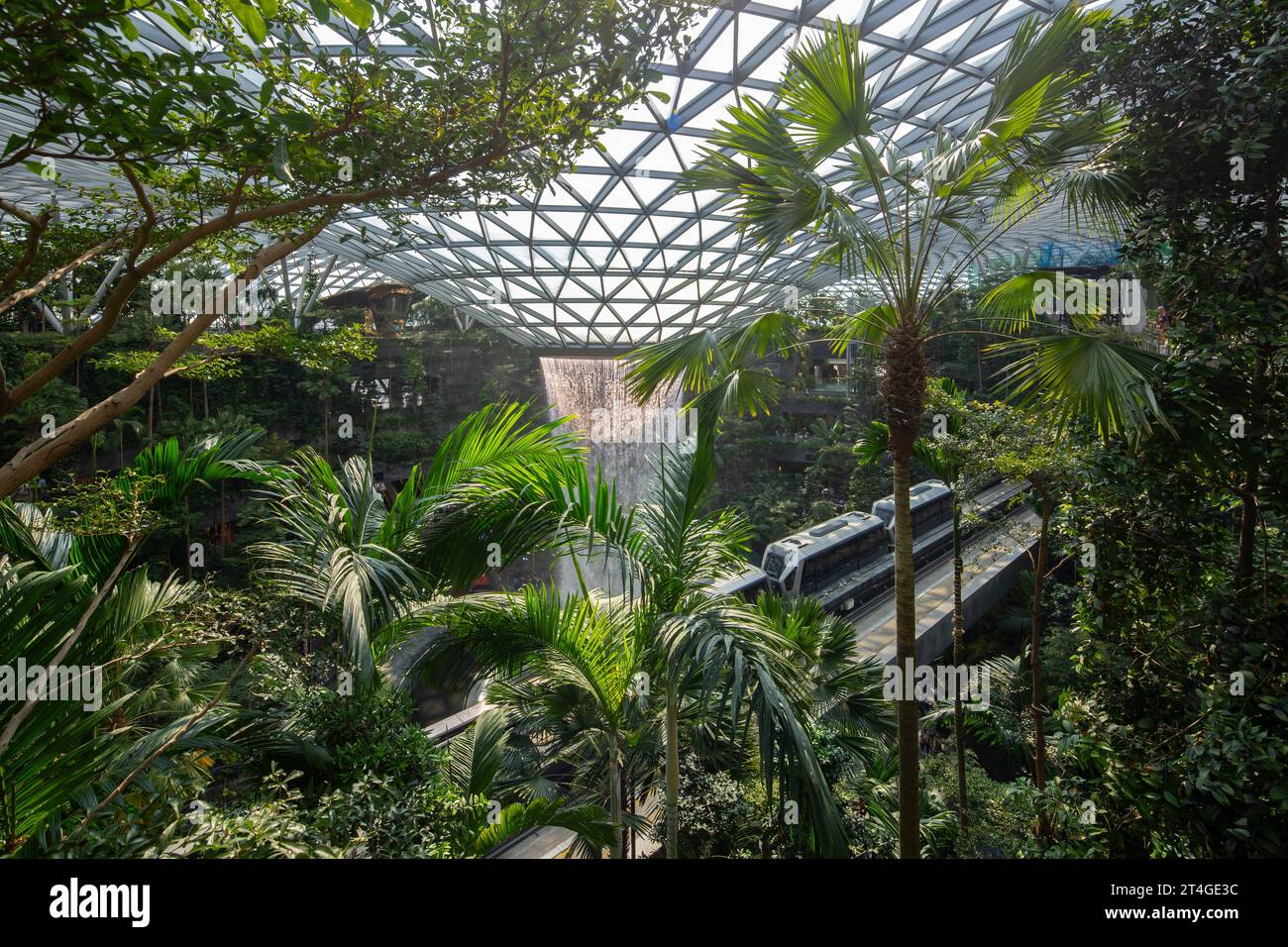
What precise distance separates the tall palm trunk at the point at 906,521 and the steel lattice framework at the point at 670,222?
1168 mm

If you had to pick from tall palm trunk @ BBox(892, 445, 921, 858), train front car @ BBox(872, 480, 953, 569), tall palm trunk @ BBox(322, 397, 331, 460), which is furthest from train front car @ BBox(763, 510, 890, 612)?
tall palm trunk @ BBox(322, 397, 331, 460)

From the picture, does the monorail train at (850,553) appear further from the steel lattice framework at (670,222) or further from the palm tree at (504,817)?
the palm tree at (504,817)

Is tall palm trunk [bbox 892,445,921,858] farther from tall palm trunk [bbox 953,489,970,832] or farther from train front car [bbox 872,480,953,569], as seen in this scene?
train front car [bbox 872,480,953,569]

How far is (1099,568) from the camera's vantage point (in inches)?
146

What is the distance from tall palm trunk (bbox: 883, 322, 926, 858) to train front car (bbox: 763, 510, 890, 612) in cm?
936

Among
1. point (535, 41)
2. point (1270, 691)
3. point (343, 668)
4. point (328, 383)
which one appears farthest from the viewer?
point (328, 383)

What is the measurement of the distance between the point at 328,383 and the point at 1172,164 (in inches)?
851

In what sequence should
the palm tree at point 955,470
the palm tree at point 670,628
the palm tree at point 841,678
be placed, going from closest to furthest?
the palm tree at point 670,628
the palm tree at point 841,678
the palm tree at point 955,470

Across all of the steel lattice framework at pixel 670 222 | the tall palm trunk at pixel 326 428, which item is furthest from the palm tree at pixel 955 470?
the tall palm trunk at pixel 326 428

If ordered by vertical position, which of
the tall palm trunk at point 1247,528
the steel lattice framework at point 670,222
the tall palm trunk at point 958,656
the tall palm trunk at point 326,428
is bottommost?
the tall palm trunk at point 958,656

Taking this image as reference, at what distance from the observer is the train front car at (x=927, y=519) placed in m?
17.0

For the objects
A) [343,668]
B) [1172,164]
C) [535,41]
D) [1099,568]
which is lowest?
[343,668]
